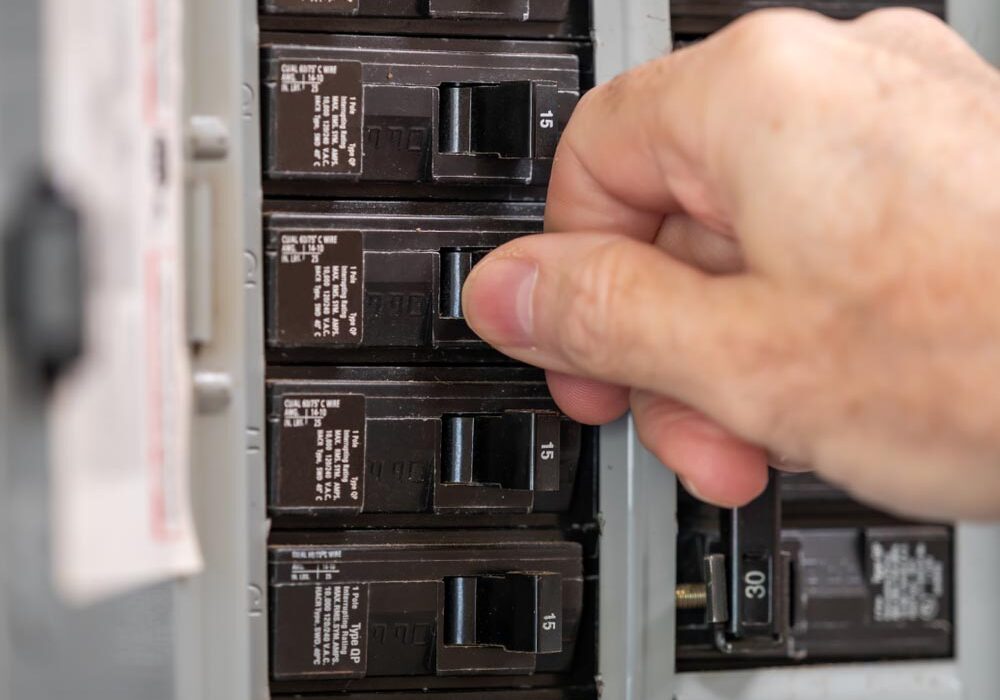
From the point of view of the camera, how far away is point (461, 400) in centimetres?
133

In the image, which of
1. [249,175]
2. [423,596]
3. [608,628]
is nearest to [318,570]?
[423,596]

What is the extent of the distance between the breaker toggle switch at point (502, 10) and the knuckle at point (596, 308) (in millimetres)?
399

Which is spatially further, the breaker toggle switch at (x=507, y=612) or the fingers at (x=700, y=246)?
the breaker toggle switch at (x=507, y=612)

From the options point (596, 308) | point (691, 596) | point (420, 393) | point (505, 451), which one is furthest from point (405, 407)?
point (691, 596)

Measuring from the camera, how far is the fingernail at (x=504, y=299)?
1172mm

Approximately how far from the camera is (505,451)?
4.27ft

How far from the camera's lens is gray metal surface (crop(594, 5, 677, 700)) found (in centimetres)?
133

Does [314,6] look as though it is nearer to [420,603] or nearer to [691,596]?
[420,603]

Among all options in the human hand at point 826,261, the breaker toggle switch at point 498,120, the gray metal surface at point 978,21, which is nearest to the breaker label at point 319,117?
the breaker toggle switch at point 498,120

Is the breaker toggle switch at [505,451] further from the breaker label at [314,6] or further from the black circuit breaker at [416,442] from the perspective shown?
the breaker label at [314,6]

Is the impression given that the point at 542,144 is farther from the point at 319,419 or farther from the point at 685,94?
the point at 319,419

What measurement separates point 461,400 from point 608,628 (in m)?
0.35

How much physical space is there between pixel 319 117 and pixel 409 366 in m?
0.32

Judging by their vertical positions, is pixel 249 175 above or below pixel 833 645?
above
